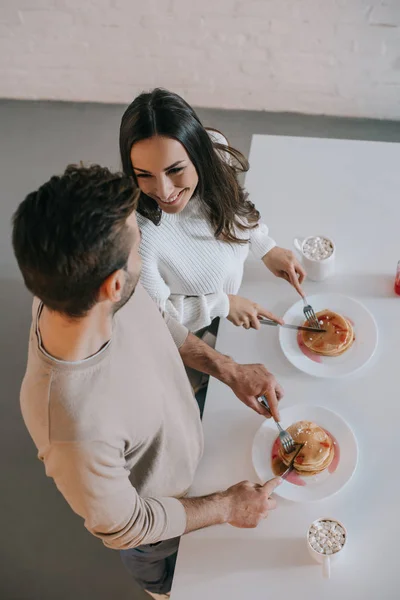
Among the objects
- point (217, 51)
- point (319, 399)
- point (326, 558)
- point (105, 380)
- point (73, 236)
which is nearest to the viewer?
point (73, 236)

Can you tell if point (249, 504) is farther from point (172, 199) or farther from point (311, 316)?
point (172, 199)

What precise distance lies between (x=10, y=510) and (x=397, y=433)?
1.45m

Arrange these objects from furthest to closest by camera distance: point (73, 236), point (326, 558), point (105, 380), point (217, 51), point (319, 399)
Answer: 1. point (217, 51)
2. point (319, 399)
3. point (326, 558)
4. point (105, 380)
5. point (73, 236)

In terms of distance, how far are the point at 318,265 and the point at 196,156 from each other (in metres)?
0.40

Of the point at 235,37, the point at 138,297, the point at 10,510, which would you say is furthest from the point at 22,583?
the point at 235,37

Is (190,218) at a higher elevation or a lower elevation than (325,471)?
higher

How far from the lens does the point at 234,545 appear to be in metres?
1.24

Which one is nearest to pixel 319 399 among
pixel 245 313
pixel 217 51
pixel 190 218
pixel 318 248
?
pixel 245 313

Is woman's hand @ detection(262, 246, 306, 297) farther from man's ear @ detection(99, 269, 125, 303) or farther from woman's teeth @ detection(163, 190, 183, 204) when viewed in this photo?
man's ear @ detection(99, 269, 125, 303)

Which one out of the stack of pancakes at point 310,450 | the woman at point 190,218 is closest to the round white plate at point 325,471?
the stack of pancakes at point 310,450

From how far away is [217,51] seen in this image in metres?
2.64

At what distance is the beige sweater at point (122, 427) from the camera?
0.97 metres

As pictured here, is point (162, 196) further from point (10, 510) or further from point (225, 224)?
point (10, 510)

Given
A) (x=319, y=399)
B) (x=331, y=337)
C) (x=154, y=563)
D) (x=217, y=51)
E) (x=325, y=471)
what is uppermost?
(x=217, y=51)
